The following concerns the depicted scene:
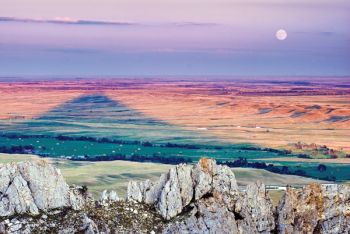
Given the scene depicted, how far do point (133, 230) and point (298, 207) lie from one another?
16654 millimetres

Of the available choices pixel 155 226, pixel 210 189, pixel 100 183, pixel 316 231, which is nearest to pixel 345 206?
pixel 316 231

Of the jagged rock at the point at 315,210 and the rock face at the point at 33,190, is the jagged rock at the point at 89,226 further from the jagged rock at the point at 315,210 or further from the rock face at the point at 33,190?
the jagged rock at the point at 315,210

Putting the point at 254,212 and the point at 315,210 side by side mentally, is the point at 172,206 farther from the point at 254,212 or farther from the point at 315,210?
the point at 315,210

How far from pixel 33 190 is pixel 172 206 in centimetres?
1318

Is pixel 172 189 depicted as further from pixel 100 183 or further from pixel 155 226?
pixel 100 183

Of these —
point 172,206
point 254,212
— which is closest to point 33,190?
point 172,206

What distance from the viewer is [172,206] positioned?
75188 mm

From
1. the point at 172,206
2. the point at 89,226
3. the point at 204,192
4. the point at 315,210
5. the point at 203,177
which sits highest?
the point at 203,177

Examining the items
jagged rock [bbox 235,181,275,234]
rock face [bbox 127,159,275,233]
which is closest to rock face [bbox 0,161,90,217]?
rock face [bbox 127,159,275,233]

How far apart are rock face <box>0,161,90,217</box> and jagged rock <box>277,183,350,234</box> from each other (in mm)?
19923

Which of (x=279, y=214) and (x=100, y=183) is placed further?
(x=100, y=183)

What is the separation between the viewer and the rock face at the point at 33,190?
7206 centimetres

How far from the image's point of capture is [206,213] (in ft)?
245

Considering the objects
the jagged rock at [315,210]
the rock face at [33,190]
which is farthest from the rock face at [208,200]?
the rock face at [33,190]
